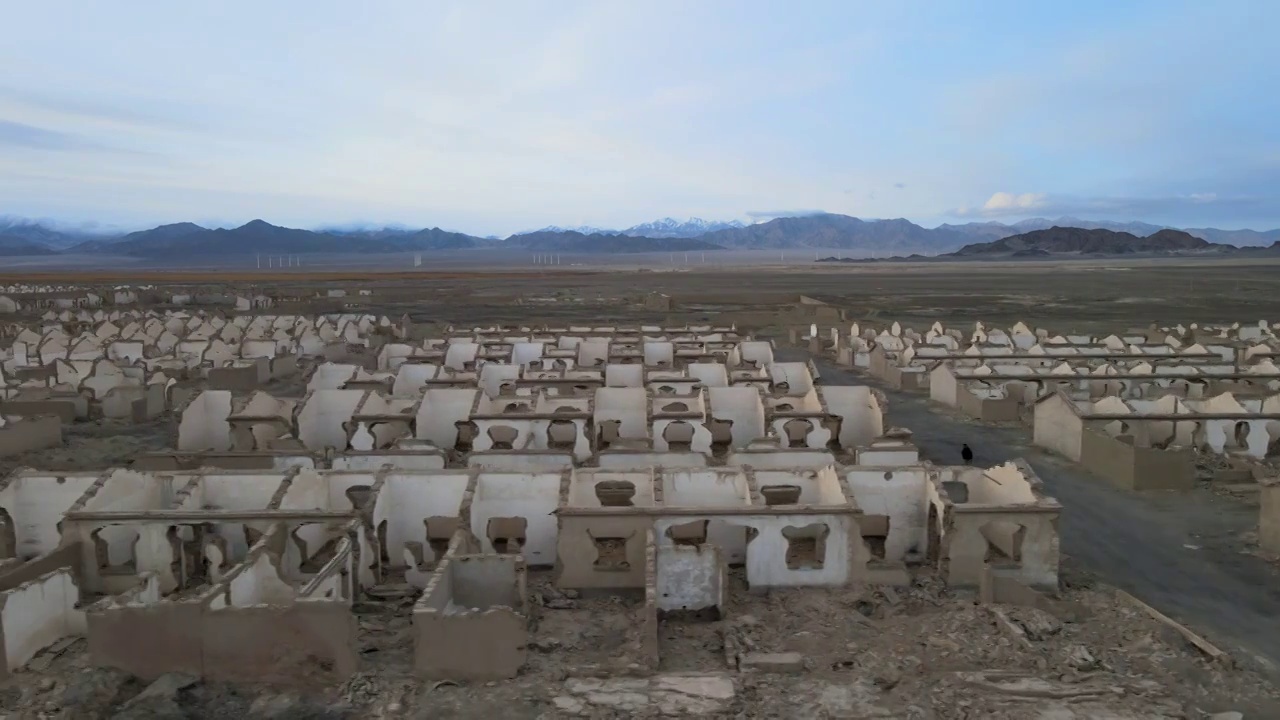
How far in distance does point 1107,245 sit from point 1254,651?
704ft

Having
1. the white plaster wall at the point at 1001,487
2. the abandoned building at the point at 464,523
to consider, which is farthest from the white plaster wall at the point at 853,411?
the white plaster wall at the point at 1001,487

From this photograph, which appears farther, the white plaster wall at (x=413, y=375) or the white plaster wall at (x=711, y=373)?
the white plaster wall at (x=413, y=375)

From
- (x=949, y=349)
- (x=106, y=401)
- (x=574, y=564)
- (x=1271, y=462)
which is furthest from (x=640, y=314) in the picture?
(x=574, y=564)

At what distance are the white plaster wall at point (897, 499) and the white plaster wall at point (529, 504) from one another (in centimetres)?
446

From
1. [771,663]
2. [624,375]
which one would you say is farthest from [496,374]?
[771,663]

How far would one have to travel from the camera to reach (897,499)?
13.3 meters

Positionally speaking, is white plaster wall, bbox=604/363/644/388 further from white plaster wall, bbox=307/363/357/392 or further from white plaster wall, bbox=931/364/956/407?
white plaster wall, bbox=931/364/956/407

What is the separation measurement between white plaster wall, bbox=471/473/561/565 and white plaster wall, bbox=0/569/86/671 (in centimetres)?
506

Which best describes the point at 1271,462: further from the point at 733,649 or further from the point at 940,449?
the point at 733,649

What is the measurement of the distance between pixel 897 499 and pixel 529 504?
17.9 ft

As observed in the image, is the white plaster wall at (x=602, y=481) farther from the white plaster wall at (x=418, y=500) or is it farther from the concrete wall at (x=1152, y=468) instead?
the concrete wall at (x=1152, y=468)

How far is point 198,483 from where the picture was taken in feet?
43.5

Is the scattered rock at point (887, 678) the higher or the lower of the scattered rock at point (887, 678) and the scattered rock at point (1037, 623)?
the lower

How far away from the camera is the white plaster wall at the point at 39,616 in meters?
9.54
